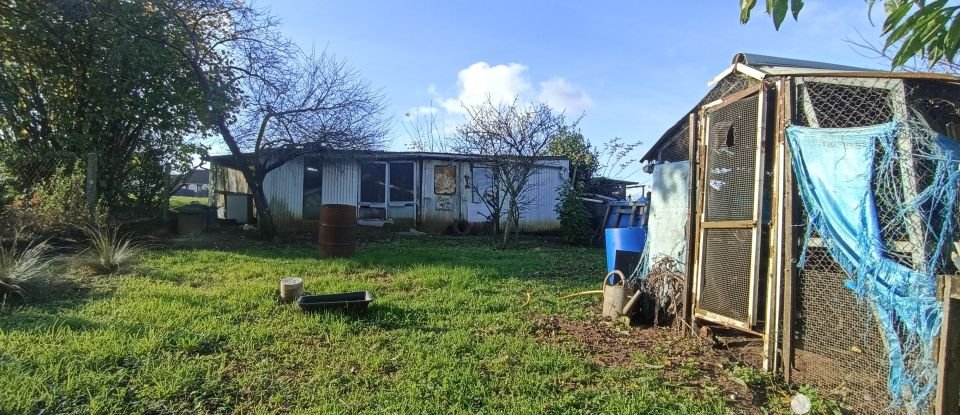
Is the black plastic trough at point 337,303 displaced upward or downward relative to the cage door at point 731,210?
downward

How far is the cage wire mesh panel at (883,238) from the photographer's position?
2.61m

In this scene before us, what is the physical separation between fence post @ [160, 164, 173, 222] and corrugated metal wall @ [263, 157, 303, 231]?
8.12 feet

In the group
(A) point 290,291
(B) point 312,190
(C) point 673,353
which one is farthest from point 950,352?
(B) point 312,190

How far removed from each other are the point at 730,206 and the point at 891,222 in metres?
1.21

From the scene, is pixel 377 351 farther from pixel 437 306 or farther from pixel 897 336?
pixel 897 336

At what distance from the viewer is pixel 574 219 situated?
11.9 meters

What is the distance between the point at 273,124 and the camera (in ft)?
34.6

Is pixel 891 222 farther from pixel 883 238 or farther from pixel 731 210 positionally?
pixel 731 210

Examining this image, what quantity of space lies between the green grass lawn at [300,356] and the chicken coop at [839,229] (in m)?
0.80

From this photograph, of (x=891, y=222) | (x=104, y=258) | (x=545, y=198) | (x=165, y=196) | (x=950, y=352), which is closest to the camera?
(x=950, y=352)

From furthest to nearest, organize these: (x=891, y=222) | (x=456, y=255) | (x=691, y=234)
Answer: (x=456, y=255) → (x=691, y=234) → (x=891, y=222)

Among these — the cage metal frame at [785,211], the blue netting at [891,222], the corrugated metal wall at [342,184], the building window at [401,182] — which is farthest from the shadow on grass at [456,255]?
the blue netting at [891,222]

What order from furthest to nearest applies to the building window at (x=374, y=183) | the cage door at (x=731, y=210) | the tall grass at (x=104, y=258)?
the building window at (x=374, y=183), the tall grass at (x=104, y=258), the cage door at (x=731, y=210)

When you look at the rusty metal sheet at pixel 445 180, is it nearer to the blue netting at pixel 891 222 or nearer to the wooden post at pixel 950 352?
the blue netting at pixel 891 222
